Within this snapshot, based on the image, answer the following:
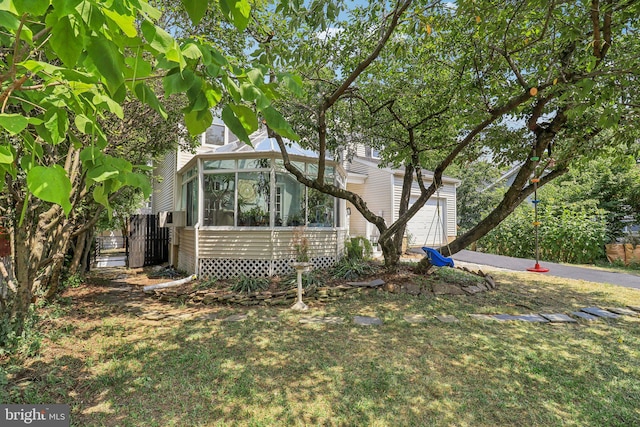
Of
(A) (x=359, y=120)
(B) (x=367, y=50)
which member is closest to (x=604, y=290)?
(A) (x=359, y=120)

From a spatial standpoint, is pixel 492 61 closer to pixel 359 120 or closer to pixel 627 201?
pixel 359 120

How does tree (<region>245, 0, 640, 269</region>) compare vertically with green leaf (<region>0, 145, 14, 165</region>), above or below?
above

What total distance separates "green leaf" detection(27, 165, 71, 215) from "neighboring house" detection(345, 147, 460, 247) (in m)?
14.1

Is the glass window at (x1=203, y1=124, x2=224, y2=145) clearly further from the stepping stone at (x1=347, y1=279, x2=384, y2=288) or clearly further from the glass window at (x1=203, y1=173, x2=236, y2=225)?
the stepping stone at (x1=347, y1=279, x2=384, y2=288)

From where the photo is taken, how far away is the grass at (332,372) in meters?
2.70

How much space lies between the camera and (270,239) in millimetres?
8094

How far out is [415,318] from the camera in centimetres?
519

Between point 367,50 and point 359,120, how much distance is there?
2073 mm

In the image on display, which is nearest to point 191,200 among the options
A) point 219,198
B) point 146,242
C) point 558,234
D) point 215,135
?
point 219,198

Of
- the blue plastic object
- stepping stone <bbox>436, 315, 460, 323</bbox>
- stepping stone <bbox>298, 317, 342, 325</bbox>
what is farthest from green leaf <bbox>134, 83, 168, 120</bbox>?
the blue plastic object

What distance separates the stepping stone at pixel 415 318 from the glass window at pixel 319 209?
13.9 feet

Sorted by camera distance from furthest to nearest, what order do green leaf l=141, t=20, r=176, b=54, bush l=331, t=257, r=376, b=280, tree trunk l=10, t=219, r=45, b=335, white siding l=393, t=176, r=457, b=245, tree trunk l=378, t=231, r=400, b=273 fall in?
white siding l=393, t=176, r=457, b=245 < bush l=331, t=257, r=376, b=280 < tree trunk l=378, t=231, r=400, b=273 < tree trunk l=10, t=219, r=45, b=335 < green leaf l=141, t=20, r=176, b=54

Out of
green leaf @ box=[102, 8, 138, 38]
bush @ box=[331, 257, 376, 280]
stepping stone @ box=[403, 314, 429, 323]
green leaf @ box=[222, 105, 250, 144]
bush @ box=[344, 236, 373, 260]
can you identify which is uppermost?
green leaf @ box=[102, 8, 138, 38]

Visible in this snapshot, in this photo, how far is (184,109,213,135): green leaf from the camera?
1.14 meters
